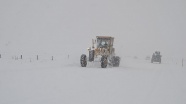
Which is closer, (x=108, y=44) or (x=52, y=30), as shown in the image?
(x=108, y=44)

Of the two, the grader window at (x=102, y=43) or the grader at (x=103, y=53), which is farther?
the grader window at (x=102, y=43)

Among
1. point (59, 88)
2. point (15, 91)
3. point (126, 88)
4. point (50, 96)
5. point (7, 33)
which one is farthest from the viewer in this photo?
point (7, 33)

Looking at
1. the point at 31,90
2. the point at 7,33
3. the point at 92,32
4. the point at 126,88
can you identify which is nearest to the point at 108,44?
the point at 126,88

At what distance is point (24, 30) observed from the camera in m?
120

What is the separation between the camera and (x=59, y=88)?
34.8 feet

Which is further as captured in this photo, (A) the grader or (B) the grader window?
(B) the grader window

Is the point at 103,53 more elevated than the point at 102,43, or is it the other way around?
the point at 102,43

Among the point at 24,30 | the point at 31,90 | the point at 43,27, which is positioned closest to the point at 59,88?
the point at 31,90

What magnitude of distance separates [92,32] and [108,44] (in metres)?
112

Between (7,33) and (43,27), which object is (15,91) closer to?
(7,33)

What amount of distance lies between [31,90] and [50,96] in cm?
134

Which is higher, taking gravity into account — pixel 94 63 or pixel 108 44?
pixel 108 44

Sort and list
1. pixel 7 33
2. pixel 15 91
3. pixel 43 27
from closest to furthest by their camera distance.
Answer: pixel 15 91, pixel 7 33, pixel 43 27

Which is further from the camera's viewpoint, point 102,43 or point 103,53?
point 102,43
